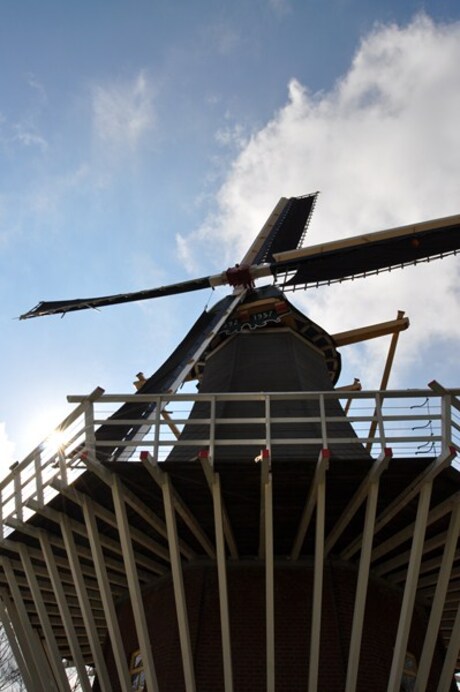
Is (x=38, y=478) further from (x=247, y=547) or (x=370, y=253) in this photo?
(x=370, y=253)

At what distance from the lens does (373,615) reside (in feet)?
29.6

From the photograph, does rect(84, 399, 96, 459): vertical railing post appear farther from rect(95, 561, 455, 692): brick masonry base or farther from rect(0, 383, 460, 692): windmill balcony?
rect(95, 561, 455, 692): brick masonry base

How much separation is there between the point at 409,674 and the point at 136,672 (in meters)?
3.87

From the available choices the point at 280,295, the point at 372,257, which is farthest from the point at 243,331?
the point at 372,257

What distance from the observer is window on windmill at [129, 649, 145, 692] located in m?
9.06

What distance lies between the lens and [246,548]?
30.8ft

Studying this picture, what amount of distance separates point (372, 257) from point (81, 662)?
34.4 feet

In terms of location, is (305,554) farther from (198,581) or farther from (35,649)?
(35,649)

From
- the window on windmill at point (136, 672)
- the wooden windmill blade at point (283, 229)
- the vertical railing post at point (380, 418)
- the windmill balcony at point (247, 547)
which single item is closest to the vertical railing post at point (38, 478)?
the windmill balcony at point (247, 547)

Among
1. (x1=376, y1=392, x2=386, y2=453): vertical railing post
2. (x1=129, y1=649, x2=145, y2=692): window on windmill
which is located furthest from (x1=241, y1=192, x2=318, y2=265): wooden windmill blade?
(x1=129, y1=649, x2=145, y2=692): window on windmill

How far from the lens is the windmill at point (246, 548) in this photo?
7453 millimetres

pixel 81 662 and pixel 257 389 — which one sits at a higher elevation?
pixel 257 389

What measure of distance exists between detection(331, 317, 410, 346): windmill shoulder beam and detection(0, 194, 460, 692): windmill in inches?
105

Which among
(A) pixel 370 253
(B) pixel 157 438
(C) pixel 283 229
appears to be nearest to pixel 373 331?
(A) pixel 370 253
